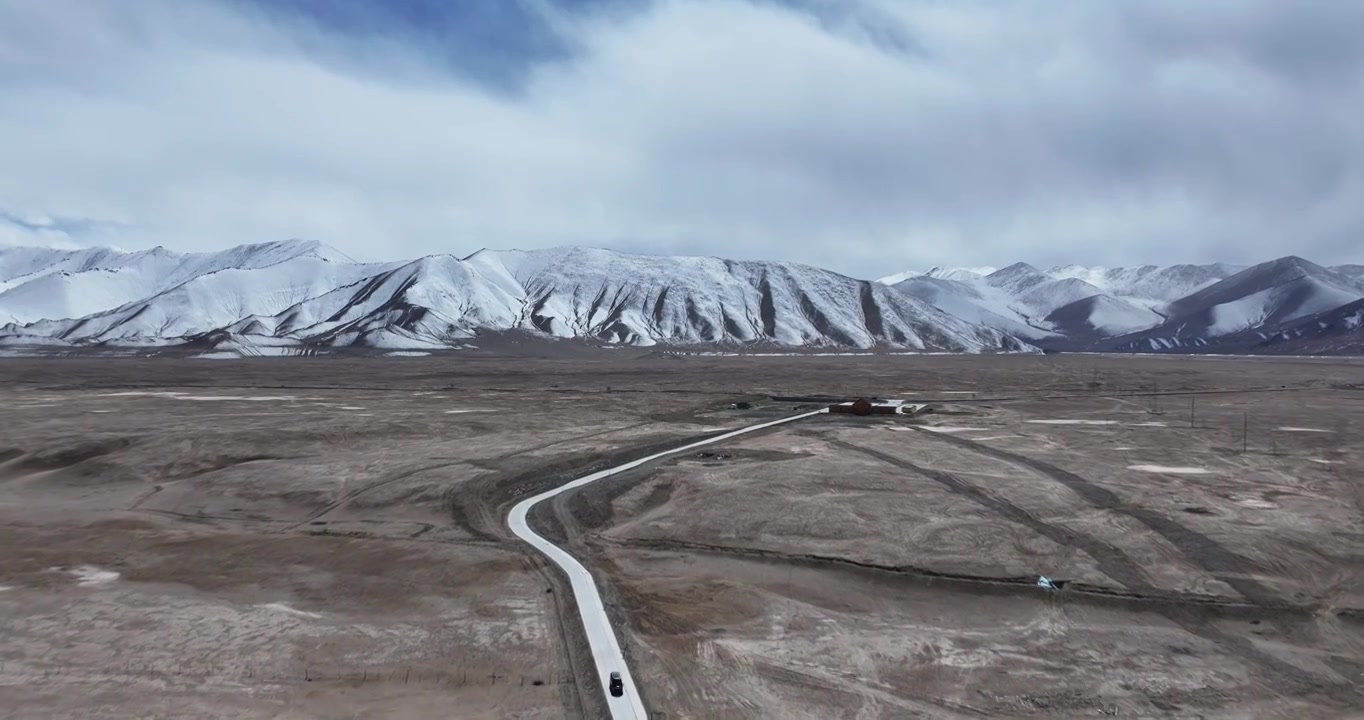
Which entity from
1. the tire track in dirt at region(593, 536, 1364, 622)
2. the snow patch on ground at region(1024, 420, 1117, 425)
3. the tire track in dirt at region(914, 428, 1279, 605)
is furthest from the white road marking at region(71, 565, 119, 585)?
the snow patch on ground at region(1024, 420, 1117, 425)

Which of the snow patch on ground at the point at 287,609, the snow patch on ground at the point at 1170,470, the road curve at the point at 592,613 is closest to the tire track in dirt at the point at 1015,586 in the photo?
the road curve at the point at 592,613

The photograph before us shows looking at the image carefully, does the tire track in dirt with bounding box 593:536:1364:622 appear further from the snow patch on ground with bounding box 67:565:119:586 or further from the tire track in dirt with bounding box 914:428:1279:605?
the snow patch on ground with bounding box 67:565:119:586

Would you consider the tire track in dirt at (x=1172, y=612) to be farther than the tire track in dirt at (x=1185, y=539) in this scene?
No

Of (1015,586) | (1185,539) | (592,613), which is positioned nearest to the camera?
(592,613)

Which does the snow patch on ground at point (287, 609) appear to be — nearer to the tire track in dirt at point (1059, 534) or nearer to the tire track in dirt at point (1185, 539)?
the tire track in dirt at point (1059, 534)

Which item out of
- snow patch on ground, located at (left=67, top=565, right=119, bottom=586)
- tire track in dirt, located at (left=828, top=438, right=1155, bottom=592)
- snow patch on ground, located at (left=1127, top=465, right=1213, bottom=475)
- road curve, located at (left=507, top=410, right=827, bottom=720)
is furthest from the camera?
snow patch on ground, located at (left=1127, top=465, right=1213, bottom=475)

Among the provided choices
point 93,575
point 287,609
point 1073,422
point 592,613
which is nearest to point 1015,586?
point 592,613

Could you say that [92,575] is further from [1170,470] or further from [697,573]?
[1170,470]
